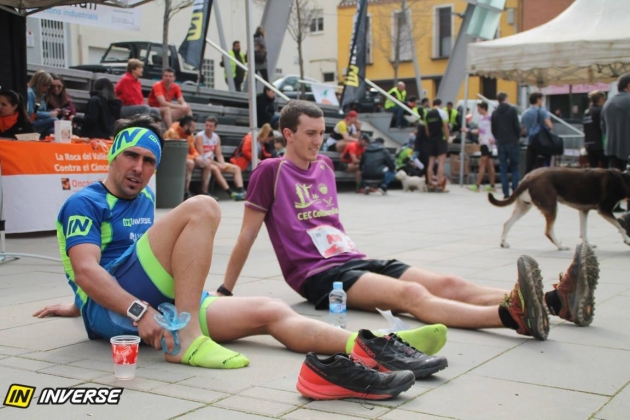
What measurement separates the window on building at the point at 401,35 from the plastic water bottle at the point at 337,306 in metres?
33.7

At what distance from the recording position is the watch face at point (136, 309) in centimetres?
359

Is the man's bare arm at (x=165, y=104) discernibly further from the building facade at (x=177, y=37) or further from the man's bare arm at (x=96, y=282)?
the man's bare arm at (x=96, y=282)

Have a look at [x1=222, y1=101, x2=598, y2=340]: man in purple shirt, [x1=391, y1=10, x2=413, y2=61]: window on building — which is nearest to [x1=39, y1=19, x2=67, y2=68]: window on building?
Result: [x1=222, y1=101, x2=598, y2=340]: man in purple shirt

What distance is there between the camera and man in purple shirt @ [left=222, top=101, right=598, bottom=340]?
4.49 meters

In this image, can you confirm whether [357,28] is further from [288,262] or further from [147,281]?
[147,281]

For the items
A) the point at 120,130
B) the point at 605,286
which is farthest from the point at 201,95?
the point at 120,130

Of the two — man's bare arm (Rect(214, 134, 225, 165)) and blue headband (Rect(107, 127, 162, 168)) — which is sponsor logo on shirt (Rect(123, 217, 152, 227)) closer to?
blue headband (Rect(107, 127, 162, 168))

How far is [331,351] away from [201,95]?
52.2 feet

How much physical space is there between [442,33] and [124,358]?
147ft

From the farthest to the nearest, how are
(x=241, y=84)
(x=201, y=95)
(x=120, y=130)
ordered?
(x=241, y=84)
(x=201, y=95)
(x=120, y=130)

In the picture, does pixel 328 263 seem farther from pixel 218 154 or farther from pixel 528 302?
pixel 218 154

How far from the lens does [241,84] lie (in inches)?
885

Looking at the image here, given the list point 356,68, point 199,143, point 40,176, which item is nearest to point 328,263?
point 40,176

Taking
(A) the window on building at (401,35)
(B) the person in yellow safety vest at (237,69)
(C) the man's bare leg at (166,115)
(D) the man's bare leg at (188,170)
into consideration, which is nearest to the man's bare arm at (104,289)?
(D) the man's bare leg at (188,170)
